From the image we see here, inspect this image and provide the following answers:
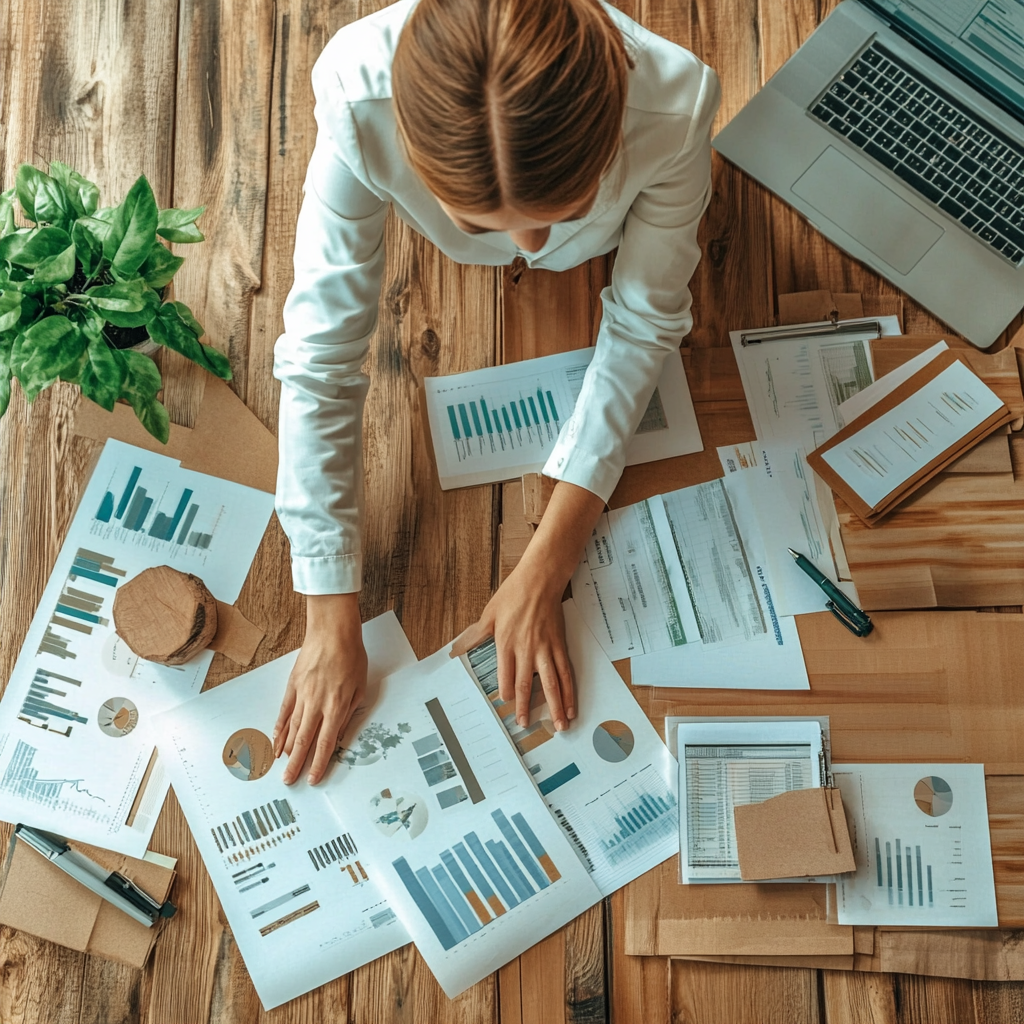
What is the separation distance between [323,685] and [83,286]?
0.52 metres

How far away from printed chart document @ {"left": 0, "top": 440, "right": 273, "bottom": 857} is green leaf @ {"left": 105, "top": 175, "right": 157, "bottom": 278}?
0.29m

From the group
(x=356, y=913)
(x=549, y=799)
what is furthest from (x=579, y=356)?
(x=356, y=913)

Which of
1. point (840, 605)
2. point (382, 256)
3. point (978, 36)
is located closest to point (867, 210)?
point (978, 36)

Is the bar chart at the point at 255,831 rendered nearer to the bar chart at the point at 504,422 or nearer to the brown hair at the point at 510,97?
the bar chart at the point at 504,422

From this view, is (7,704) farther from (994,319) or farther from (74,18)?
(994,319)

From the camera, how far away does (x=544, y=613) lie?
102 cm

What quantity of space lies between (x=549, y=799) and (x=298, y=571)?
0.40m

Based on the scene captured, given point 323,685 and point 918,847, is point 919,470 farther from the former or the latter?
point 323,685

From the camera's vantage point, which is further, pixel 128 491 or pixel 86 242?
pixel 128 491

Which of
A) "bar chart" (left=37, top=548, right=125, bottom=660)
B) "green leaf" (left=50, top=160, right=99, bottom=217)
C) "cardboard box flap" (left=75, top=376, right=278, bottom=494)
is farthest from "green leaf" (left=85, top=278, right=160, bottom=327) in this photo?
"bar chart" (left=37, top=548, right=125, bottom=660)

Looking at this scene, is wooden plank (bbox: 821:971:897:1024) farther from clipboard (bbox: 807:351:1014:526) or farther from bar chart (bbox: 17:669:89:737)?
bar chart (bbox: 17:669:89:737)

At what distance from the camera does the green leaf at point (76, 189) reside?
3.09 ft

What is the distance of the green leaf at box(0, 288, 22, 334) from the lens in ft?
2.90

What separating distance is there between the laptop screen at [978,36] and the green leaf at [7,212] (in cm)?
103
